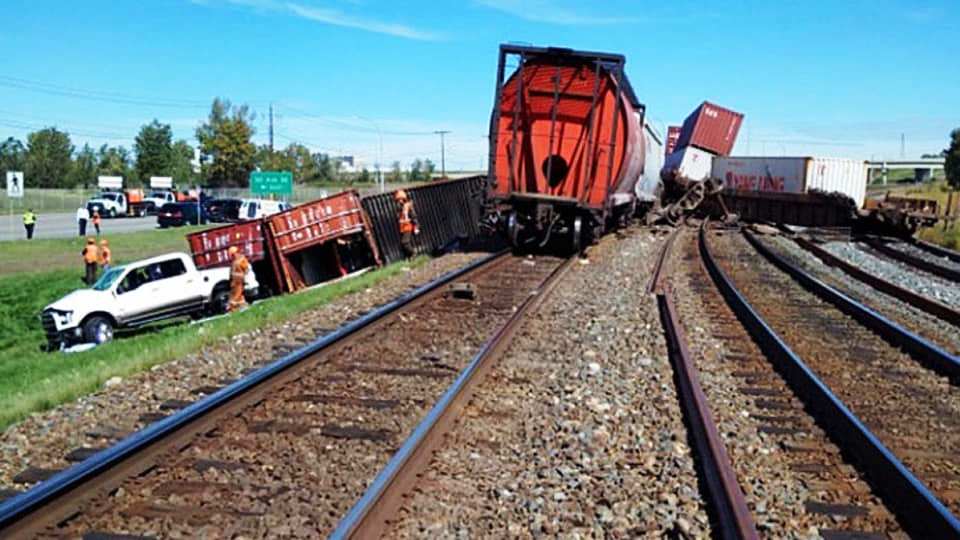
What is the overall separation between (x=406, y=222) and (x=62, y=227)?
117 ft

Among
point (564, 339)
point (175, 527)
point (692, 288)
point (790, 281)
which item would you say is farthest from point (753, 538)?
point (790, 281)

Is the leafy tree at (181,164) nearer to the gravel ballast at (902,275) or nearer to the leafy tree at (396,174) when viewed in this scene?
the leafy tree at (396,174)

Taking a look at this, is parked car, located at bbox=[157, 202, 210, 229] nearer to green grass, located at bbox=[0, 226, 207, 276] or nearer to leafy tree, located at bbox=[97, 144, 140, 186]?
green grass, located at bbox=[0, 226, 207, 276]

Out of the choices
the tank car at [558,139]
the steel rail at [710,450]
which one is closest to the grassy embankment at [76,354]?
the tank car at [558,139]

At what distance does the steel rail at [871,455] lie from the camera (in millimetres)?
4613

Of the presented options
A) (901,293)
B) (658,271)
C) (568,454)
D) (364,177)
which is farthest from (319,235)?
(364,177)

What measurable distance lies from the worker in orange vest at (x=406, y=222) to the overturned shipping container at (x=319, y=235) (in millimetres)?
957

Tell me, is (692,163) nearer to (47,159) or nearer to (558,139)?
(558,139)

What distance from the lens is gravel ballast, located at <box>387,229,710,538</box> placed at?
4.64m

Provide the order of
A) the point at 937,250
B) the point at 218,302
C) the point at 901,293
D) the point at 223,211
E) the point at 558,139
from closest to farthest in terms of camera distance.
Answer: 1. the point at 901,293
2. the point at 558,139
3. the point at 218,302
4. the point at 937,250
5. the point at 223,211

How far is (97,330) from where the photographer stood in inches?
729

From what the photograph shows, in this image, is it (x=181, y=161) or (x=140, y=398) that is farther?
(x=181, y=161)

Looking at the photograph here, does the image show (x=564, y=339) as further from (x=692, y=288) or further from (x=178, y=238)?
(x=178, y=238)

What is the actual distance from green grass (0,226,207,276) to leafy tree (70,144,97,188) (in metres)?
99.4
